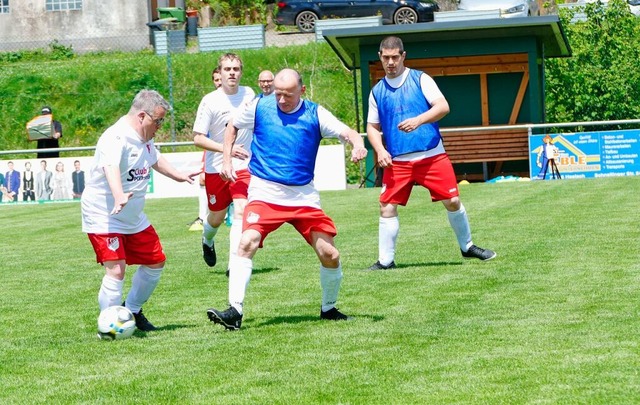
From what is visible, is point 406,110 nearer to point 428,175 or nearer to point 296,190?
point 428,175

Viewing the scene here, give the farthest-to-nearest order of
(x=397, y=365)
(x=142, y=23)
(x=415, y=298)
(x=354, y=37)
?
(x=142, y=23)
(x=354, y=37)
(x=415, y=298)
(x=397, y=365)

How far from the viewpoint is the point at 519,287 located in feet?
32.6

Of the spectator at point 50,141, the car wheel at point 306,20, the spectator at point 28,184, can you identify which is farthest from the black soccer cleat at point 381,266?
the car wheel at point 306,20

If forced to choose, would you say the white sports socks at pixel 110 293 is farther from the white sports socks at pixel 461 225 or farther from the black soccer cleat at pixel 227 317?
the white sports socks at pixel 461 225

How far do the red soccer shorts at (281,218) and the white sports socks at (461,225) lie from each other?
11.5 feet

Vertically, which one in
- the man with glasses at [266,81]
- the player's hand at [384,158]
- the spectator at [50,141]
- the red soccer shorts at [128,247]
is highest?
the man with glasses at [266,81]

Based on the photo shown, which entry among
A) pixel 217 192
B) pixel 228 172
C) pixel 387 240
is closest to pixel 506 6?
pixel 217 192

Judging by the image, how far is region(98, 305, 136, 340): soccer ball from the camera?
8.23 metres

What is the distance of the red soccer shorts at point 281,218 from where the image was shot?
842cm

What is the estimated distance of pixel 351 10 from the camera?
42.5 m

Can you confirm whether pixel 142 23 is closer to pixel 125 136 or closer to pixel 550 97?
pixel 550 97

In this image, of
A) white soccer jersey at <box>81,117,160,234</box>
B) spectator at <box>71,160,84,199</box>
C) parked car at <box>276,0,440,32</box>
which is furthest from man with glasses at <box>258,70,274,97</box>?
parked car at <box>276,0,440,32</box>

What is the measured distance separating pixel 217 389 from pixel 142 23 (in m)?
37.8

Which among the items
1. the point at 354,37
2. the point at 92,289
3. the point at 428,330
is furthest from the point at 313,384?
the point at 354,37
